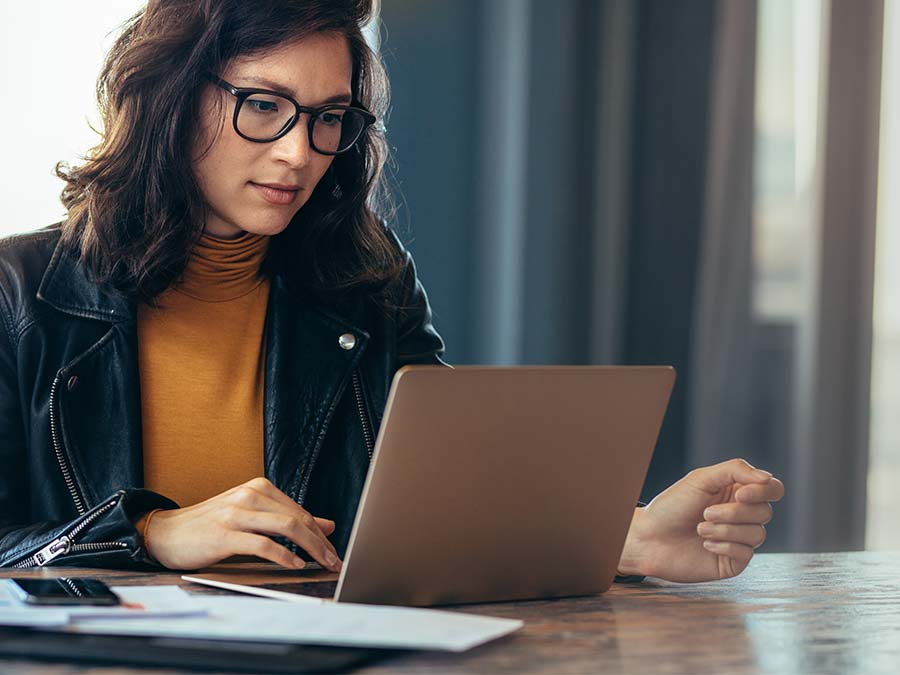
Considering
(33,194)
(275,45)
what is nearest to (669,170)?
(33,194)

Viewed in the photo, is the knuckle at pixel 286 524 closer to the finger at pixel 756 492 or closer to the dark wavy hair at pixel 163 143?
the finger at pixel 756 492

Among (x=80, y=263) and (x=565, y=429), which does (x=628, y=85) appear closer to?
(x=80, y=263)

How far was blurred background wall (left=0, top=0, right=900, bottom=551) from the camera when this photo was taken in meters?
3.07

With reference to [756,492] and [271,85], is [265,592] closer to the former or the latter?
[756,492]

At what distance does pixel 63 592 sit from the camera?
938 millimetres

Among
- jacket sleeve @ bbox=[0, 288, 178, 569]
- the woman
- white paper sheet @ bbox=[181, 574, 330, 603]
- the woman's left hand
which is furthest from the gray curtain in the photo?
white paper sheet @ bbox=[181, 574, 330, 603]

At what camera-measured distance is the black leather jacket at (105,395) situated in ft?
5.05

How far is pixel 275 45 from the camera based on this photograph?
62.7 inches

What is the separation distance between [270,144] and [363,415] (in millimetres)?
430

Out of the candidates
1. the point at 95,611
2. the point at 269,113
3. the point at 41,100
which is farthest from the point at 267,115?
the point at 41,100

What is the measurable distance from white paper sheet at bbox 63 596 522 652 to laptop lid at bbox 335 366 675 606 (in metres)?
0.08

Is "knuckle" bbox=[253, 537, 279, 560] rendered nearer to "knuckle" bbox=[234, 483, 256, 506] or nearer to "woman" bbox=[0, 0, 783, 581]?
"knuckle" bbox=[234, 483, 256, 506]

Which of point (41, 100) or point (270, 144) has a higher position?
point (41, 100)

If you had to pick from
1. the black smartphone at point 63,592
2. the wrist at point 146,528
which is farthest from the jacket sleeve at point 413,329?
the black smartphone at point 63,592
